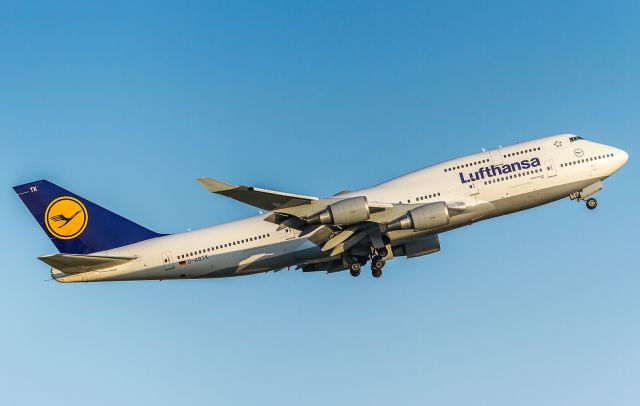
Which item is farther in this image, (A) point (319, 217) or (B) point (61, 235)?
(B) point (61, 235)

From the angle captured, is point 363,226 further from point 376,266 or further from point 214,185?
point 214,185

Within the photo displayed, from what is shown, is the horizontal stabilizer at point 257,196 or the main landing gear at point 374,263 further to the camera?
the main landing gear at point 374,263

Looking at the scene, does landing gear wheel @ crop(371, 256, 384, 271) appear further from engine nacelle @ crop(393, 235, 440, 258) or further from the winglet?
the winglet

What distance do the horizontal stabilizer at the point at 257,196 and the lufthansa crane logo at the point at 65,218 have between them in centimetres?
1178

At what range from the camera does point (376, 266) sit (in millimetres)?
50625

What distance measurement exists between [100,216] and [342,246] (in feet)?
47.3

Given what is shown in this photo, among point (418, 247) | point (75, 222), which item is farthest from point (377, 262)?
point (75, 222)

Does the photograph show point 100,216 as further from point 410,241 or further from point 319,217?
point 410,241

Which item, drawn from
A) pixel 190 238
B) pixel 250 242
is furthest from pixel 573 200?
pixel 190 238

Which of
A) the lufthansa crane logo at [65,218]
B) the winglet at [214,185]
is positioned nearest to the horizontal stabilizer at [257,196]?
the winglet at [214,185]

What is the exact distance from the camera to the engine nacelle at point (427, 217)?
46.8 meters

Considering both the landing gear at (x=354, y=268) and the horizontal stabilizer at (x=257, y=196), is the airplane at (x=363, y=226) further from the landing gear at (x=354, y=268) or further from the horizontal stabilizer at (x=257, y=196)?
the horizontal stabilizer at (x=257, y=196)

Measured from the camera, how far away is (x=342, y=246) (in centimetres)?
4925

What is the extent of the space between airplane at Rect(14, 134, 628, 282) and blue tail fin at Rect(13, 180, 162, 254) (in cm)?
8
